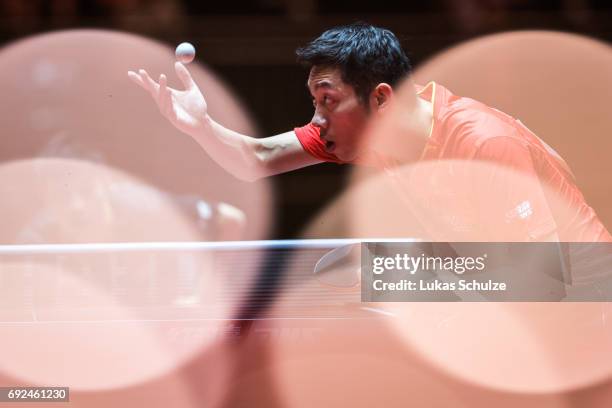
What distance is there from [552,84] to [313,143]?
6.98 feet

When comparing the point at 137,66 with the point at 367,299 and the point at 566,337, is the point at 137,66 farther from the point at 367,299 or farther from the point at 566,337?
the point at 566,337

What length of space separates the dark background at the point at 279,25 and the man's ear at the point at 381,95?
67.9 inches

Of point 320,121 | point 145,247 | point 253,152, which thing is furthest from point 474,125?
point 145,247

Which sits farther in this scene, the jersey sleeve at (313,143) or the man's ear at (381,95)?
the jersey sleeve at (313,143)

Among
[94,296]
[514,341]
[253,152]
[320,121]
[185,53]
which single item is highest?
[185,53]

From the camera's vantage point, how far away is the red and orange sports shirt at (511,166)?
6.30 ft

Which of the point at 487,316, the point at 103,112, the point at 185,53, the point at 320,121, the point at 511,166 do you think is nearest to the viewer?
the point at 511,166

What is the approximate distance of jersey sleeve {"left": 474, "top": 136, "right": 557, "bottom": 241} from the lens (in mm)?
1904

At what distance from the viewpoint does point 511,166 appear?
1.90 metres

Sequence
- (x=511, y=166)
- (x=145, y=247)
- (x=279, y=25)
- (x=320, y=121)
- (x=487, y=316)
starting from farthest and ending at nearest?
(x=279, y=25) → (x=145, y=247) → (x=320, y=121) → (x=487, y=316) → (x=511, y=166)

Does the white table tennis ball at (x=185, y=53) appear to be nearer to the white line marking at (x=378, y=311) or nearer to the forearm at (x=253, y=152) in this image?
the forearm at (x=253, y=152)

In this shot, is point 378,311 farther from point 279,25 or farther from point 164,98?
point 279,25

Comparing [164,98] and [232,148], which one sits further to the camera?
[232,148]

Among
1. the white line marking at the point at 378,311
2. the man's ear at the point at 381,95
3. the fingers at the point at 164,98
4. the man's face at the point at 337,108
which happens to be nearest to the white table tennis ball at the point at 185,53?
the fingers at the point at 164,98
